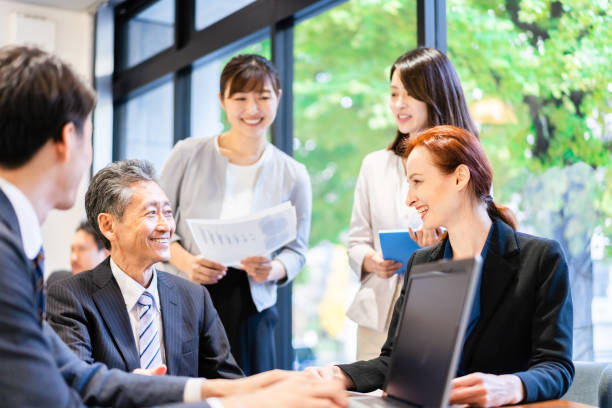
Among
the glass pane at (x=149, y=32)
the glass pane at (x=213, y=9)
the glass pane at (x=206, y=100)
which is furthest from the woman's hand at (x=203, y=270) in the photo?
the glass pane at (x=149, y=32)

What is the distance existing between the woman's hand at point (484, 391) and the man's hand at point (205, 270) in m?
1.43

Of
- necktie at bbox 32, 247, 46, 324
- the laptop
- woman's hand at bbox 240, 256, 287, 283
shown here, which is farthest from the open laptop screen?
woman's hand at bbox 240, 256, 287, 283

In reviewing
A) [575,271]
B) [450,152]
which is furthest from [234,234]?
[575,271]

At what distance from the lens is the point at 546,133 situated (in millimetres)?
2850

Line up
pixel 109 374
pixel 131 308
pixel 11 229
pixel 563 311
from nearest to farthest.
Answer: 1. pixel 11 229
2. pixel 109 374
3. pixel 563 311
4. pixel 131 308

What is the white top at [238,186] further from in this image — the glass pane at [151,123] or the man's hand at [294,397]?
the glass pane at [151,123]

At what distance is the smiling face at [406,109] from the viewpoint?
250cm

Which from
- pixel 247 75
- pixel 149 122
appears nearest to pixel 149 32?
pixel 149 122

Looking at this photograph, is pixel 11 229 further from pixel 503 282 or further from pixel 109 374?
pixel 503 282

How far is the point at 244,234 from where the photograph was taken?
8.52 ft

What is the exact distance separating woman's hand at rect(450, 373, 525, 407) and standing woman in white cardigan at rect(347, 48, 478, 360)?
104 centimetres

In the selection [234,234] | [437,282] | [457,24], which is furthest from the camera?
[457,24]

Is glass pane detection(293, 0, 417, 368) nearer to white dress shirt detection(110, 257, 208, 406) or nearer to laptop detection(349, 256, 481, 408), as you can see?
white dress shirt detection(110, 257, 208, 406)

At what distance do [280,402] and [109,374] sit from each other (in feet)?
1.45
